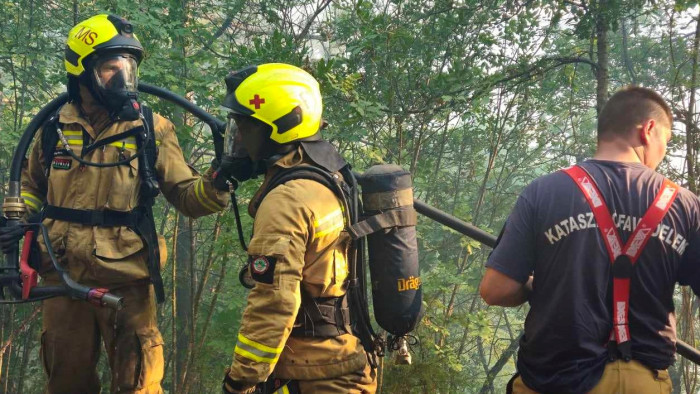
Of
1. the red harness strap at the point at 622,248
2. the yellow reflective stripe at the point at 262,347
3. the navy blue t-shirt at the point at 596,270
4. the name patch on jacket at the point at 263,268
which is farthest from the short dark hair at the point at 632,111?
the yellow reflective stripe at the point at 262,347

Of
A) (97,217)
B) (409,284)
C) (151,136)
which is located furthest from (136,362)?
(409,284)

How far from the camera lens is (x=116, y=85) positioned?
3479 mm

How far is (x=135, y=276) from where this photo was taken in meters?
3.40

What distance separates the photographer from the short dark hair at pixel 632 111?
2.32m

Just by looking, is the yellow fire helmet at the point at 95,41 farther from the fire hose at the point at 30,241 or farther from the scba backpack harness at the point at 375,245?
the scba backpack harness at the point at 375,245

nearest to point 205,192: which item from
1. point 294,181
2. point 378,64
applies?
point 294,181

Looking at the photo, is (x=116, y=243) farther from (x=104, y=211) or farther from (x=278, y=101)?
(x=278, y=101)

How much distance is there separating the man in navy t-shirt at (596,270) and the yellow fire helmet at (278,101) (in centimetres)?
104

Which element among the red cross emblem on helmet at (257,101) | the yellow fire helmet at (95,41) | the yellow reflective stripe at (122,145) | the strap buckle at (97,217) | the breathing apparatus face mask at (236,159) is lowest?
the strap buckle at (97,217)

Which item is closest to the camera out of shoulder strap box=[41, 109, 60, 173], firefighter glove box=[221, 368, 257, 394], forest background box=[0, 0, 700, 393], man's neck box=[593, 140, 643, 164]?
man's neck box=[593, 140, 643, 164]

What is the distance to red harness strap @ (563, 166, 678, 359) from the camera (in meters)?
2.10

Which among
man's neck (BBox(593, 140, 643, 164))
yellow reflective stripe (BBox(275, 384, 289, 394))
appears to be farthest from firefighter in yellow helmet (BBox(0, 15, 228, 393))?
man's neck (BBox(593, 140, 643, 164))

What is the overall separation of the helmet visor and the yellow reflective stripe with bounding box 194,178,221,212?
0.67 metres

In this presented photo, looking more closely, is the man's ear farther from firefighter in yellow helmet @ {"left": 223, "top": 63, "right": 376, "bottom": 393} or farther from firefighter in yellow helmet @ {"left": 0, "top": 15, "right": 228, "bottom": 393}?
firefighter in yellow helmet @ {"left": 0, "top": 15, "right": 228, "bottom": 393}
